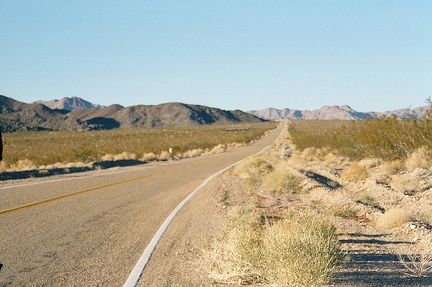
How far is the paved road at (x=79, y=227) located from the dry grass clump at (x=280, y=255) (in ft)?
4.37

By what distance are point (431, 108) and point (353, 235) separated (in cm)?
998

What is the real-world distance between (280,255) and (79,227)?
502 centimetres

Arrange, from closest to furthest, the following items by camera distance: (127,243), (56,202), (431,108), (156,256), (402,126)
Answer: (156,256) → (127,243) → (56,202) → (431,108) → (402,126)

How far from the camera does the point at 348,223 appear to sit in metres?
8.71

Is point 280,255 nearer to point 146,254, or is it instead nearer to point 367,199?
point 146,254

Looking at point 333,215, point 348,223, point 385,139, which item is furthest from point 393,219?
point 385,139

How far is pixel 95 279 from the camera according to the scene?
548 centimetres

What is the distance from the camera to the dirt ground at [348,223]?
544 cm

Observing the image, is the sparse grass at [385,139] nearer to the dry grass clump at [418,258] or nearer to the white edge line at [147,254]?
the dry grass clump at [418,258]

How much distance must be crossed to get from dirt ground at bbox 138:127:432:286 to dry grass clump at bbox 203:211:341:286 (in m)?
0.20

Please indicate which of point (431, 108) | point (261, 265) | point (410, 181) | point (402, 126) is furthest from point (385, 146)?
point (261, 265)

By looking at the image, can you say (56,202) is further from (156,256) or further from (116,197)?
(156,256)

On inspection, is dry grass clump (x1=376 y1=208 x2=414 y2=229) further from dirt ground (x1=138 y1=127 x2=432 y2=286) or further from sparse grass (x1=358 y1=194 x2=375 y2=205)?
sparse grass (x1=358 y1=194 x2=375 y2=205)

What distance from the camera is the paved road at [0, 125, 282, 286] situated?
5758 millimetres
